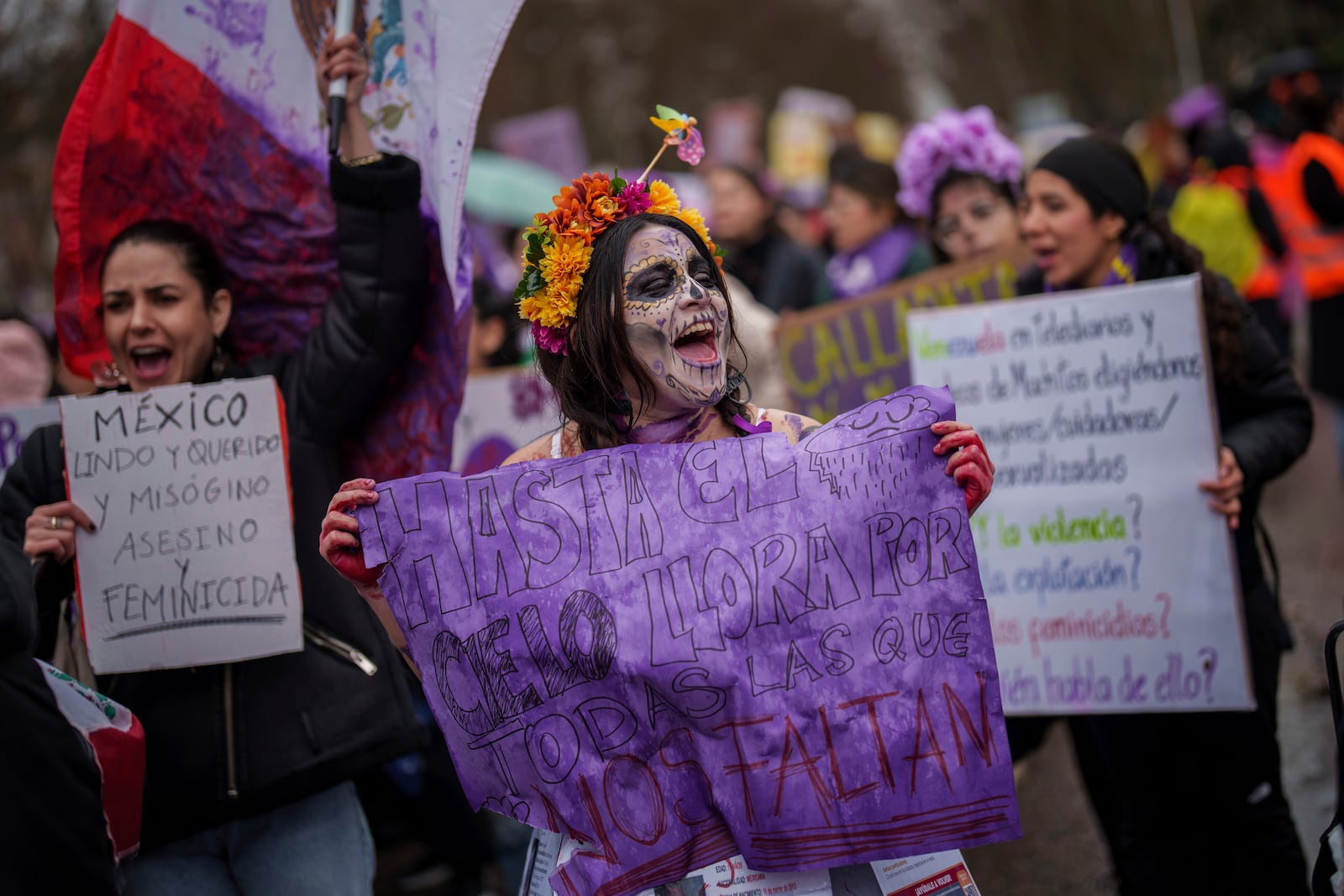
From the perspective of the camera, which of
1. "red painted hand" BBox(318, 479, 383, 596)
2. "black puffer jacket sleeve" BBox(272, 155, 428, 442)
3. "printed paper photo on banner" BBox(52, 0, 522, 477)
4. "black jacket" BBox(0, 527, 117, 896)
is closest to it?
"black jacket" BBox(0, 527, 117, 896)

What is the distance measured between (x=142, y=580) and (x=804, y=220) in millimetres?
10491

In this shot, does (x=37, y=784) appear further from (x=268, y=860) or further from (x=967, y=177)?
(x=967, y=177)

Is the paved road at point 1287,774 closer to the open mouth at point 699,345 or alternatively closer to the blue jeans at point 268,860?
the blue jeans at point 268,860

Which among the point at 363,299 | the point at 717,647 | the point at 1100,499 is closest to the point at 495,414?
the point at 363,299

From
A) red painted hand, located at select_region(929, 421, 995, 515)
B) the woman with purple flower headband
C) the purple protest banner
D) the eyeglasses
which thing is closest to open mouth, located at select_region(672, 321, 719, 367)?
the purple protest banner

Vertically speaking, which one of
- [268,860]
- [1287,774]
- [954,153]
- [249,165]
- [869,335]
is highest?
[954,153]

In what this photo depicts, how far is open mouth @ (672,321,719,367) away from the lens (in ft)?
8.18

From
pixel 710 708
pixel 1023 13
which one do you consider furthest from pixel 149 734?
pixel 1023 13

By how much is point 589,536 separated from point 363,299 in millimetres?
1026

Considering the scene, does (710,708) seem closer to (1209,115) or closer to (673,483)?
(673,483)

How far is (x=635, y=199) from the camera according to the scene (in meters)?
2.65

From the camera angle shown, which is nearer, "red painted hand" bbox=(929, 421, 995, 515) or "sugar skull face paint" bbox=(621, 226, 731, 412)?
"red painted hand" bbox=(929, 421, 995, 515)

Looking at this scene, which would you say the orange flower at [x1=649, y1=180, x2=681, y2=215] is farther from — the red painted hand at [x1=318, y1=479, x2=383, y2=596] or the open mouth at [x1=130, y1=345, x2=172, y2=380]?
the open mouth at [x1=130, y1=345, x2=172, y2=380]

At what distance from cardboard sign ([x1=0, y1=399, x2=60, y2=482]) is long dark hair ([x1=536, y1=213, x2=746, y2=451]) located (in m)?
2.37
